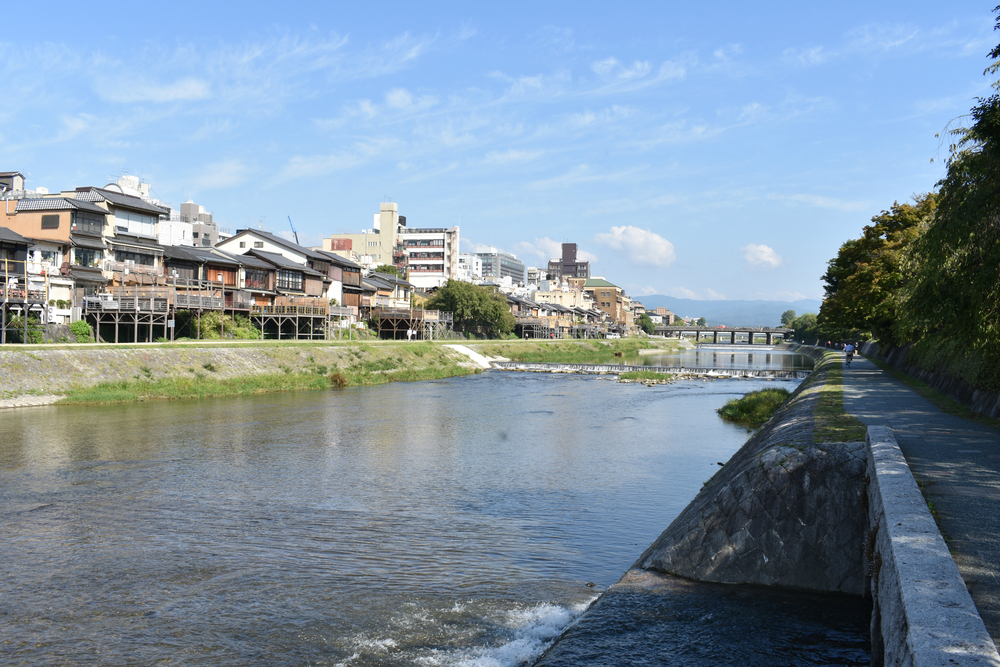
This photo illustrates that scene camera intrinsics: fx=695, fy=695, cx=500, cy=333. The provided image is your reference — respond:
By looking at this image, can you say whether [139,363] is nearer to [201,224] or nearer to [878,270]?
[878,270]

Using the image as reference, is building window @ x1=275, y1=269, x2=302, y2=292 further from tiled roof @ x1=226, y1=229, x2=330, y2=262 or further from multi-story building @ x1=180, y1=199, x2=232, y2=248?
multi-story building @ x1=180, y1=199, x2=232, y2=248

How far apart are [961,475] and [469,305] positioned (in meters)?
85.8

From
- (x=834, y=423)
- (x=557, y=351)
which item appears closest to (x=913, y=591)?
(x=834, y=423)

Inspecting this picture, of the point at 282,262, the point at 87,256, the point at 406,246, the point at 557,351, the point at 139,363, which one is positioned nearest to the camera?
the point at 139,363

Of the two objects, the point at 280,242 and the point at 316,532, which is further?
the point at 280,242

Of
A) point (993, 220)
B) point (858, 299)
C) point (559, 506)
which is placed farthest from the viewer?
point (858, 299)

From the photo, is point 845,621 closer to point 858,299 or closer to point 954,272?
point 954,272

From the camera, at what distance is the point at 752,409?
3544 centimetres

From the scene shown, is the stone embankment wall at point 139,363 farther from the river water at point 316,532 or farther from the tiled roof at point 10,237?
the tiled roof at point 10,237

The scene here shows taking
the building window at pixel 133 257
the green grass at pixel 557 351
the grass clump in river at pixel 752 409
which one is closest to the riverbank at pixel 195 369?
the building window at pixel 133 257

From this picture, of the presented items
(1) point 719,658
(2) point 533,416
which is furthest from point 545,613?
(2) point 533,416

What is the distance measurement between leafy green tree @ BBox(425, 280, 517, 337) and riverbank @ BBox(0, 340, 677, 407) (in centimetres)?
2956

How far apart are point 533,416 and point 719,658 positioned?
26.8 metres

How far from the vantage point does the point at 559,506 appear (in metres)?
17.4
